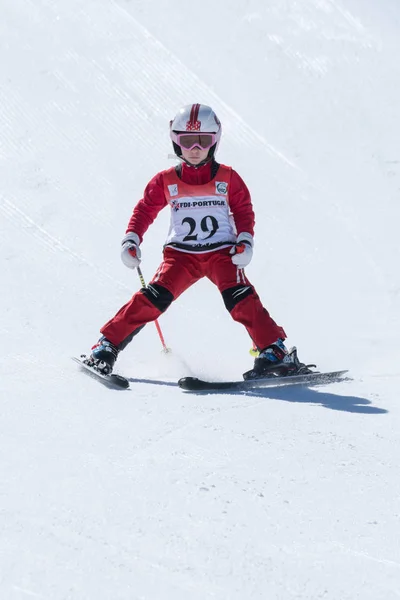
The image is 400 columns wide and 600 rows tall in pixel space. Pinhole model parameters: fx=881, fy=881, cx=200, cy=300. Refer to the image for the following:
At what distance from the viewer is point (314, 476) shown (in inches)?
114

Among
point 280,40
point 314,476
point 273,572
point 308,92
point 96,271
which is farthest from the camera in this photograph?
point 280,40

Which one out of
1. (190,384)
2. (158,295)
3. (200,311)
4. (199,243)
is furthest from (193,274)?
(200,311)

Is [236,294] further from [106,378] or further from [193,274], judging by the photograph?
[106,378]

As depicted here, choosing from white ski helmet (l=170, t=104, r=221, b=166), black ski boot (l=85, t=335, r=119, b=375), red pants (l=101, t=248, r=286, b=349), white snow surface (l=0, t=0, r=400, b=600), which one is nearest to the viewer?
white snow surface (l=0, t=0, r=400, b=600)

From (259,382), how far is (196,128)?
1.42 m

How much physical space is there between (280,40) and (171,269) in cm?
538

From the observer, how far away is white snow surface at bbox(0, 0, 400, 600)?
231 cm

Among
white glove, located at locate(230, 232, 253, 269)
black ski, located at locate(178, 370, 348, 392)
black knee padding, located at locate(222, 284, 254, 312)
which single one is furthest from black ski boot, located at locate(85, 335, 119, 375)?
white glove, located at locate(230, 232, 253, 269)

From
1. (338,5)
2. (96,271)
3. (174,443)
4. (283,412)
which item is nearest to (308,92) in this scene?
(338,5)

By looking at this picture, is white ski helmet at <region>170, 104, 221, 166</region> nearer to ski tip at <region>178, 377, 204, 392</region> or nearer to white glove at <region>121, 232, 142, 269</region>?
white glove at <region>121, 232, 142, 269</region>

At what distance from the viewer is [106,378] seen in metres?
4.34

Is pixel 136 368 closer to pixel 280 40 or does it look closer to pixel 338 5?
pixel 280 40

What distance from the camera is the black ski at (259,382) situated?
429 cm

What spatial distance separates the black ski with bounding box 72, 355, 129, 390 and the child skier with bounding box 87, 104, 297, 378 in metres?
0.09
